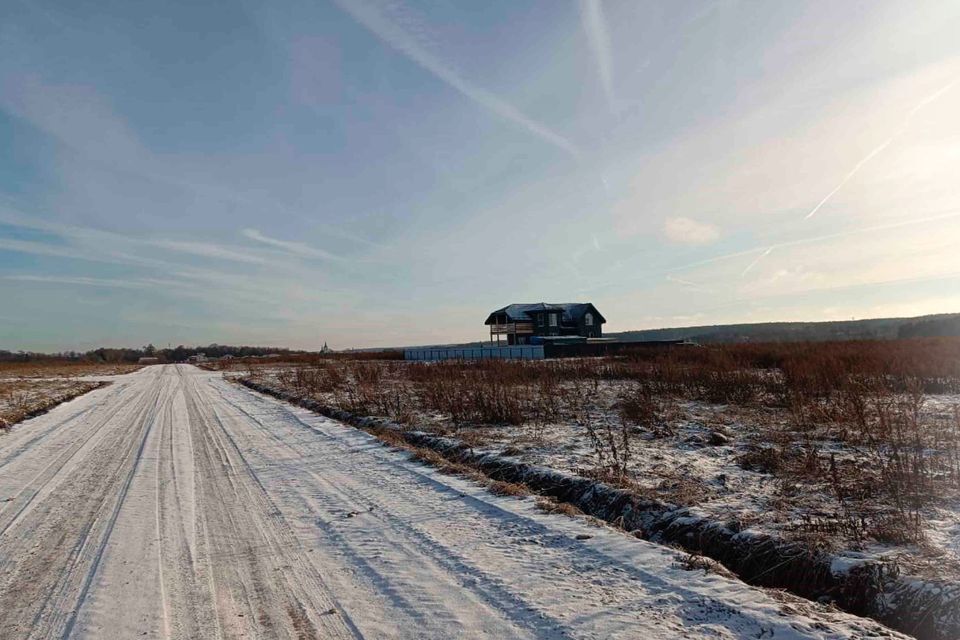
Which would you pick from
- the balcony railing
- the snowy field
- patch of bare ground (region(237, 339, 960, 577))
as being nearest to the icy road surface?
the snowy field

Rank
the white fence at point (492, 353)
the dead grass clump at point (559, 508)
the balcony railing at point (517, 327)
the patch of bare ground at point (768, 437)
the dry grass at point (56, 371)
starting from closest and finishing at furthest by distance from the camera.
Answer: the patch of bare ground at point (768, 437), the dead grass clump at point (559, 508), the white fence at point (492, 353), the dry grass at point (56, 371), the balcony railing at point (517, 327)

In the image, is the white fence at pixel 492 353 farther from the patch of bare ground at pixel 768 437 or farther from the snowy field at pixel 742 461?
the snowy field at pixel 742 461

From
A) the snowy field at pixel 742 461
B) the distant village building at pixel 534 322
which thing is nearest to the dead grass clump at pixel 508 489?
the snowy field at pixel 742 461

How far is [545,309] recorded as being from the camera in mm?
56688

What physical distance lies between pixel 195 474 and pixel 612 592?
6.27 m

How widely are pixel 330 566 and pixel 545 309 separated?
53.0 m

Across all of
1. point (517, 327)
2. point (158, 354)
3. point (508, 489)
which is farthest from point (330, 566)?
point (158, 354)

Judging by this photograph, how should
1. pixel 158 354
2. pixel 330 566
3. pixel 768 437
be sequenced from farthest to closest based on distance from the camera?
pixel 158 354 → pixel 768 437 → pixel 330 566

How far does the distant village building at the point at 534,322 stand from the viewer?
5688cm

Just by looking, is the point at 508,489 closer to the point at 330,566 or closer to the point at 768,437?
the point at 330,566

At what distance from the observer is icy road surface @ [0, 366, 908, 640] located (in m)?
3.43

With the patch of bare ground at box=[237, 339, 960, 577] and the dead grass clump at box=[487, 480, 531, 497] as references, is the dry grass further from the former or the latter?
the dead grass clump at box=[487, 480, 531, 497]

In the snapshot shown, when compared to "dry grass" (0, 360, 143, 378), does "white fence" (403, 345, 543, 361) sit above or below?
above

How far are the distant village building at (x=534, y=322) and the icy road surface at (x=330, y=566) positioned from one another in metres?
49.1
